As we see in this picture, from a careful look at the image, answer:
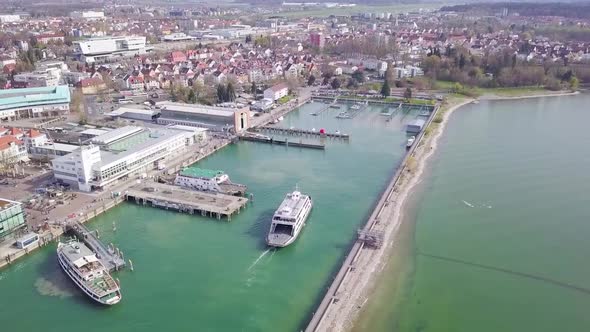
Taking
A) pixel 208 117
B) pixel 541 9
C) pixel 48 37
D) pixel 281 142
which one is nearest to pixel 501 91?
pixel 281 142

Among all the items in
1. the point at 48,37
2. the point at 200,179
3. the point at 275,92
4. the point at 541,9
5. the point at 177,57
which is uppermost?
the point at 541,9

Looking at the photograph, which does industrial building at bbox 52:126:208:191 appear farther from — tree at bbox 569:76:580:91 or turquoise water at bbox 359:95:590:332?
tree at bbox 569:76:580:91

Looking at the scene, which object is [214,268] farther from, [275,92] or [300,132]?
[275,92]

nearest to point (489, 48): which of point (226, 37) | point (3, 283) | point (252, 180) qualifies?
point (226, 37)

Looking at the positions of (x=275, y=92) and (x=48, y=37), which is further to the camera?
(x=48, y=37)

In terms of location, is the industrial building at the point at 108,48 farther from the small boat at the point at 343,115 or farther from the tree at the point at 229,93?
the small boat at the point at 343,115

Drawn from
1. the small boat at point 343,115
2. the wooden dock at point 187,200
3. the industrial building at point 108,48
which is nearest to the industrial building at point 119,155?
the wooden dock at point 187,200

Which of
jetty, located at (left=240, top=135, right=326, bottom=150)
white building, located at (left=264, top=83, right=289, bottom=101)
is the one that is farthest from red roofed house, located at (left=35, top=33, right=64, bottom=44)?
jetty, located at (left=240, top=135, right=326, bottom=150)

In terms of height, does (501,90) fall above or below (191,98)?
below
